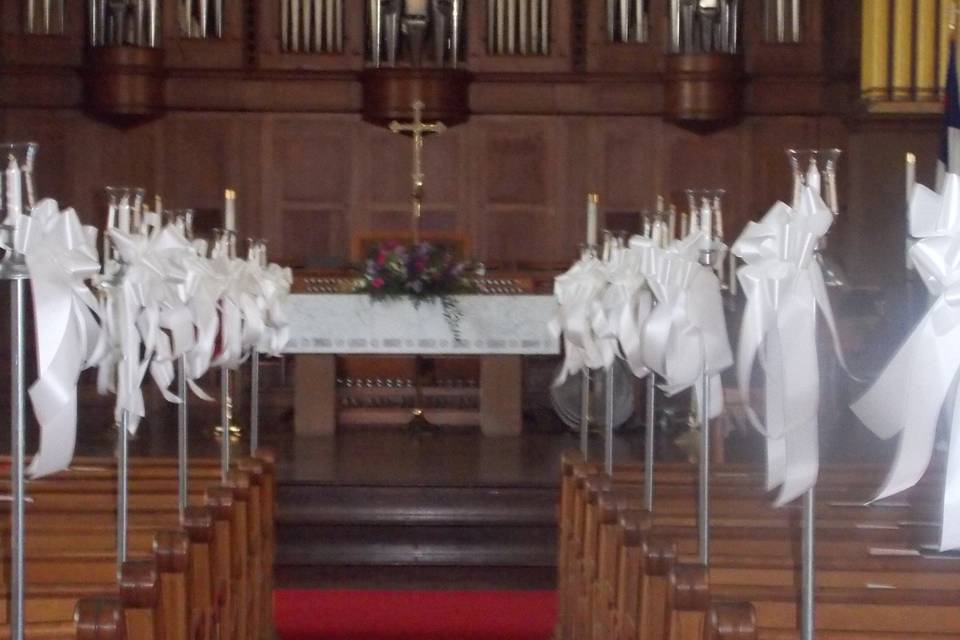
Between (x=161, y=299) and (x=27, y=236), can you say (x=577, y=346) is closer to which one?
(x=161, y=299)

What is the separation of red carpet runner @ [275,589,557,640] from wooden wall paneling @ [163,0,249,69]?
5.84 meters

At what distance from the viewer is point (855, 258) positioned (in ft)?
35.6

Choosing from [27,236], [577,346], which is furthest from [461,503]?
[27,236]

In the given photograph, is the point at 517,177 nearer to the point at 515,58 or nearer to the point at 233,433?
the point at 515,58

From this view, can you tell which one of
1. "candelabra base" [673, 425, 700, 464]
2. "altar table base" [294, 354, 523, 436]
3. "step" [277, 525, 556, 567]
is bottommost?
"step" [277, 525, 556, 567]

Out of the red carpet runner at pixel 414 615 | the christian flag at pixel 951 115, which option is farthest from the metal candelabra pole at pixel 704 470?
the christian flag at pixel 951 115

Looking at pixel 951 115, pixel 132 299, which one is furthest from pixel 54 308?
pixel 951 115

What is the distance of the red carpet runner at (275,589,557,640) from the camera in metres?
5.46

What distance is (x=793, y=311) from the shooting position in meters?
2.99

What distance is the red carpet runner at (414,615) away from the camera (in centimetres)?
546

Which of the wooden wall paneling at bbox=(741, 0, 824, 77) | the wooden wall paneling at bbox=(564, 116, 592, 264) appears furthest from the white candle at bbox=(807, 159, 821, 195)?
the wooden wall paneling at bbox=(741, 0, 824, 77)

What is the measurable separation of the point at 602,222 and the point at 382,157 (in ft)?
5.72

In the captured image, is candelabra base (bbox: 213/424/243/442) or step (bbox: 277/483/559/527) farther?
candelabra base (bbox: 213/424/243/442)

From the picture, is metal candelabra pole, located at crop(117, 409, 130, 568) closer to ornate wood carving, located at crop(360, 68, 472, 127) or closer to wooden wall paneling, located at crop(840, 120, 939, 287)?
ornate wood carving, located at crop(360, 68, 472, 127)
